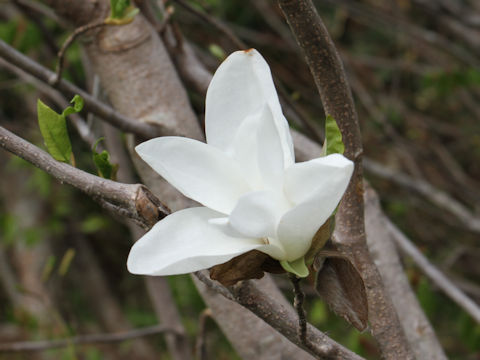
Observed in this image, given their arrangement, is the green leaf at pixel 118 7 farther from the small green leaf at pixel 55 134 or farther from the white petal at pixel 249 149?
the white petal at pixel 249 149

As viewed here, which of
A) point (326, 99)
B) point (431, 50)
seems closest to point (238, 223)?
point (326, 99)

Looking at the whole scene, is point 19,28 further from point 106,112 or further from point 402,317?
point 402,317

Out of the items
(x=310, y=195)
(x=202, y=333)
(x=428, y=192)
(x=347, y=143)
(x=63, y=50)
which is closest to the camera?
(x=310, y=195)

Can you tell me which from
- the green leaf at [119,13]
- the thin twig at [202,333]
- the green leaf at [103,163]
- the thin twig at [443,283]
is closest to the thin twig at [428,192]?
the thin twig at [443,283]

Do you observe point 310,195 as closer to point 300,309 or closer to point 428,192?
point 300,309

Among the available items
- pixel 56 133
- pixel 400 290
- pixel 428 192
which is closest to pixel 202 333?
pixel 400 290

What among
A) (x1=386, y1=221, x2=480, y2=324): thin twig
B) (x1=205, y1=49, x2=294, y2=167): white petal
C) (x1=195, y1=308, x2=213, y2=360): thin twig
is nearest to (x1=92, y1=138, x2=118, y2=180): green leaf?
(x1=205, y1=49, x2=294, y2=167): white petal
